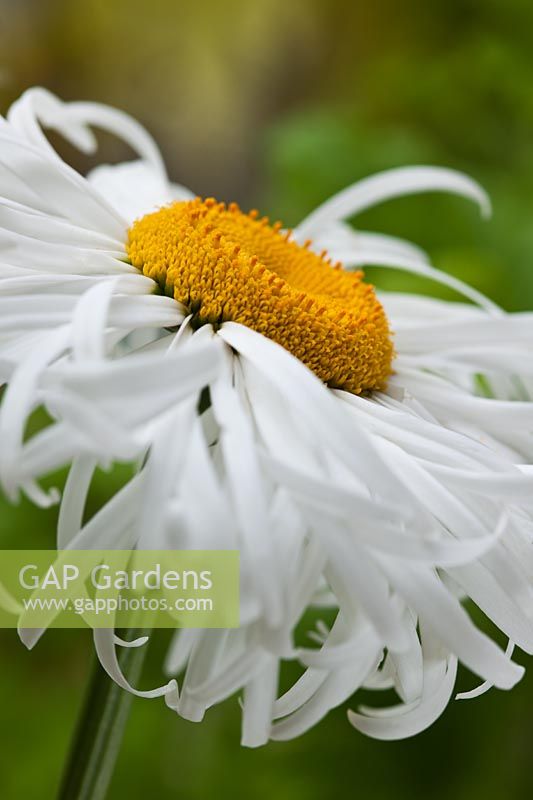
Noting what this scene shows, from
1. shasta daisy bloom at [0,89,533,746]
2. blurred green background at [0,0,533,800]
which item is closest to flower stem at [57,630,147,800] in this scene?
shasta daisy bloom at [0,89,533,746]

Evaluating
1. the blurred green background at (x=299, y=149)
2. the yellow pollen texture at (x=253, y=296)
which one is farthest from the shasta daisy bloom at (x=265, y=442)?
the blurred green background at (x=299, y=149)

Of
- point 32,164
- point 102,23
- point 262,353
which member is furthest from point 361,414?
point 102,23

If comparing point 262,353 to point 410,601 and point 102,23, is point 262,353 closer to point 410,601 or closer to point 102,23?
point 410,601

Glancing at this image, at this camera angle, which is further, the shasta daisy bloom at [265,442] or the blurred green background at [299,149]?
the blurred green background at [299,149]

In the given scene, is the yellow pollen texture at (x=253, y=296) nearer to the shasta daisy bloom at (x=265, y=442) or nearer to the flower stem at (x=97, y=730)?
the shasta daisy bloom at (x=265, y=442)

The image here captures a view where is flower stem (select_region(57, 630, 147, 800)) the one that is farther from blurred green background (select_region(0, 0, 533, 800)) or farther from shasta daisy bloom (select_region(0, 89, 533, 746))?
blurred green background (select_region(0, 0, 533, 800))

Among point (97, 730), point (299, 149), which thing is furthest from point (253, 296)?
point (299, 149)
